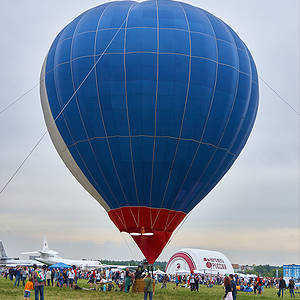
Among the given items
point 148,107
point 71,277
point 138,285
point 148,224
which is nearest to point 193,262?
point 71,277

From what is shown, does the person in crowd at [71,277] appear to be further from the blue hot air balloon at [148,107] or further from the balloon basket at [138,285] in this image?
the blue hot air balloon at [148,107]

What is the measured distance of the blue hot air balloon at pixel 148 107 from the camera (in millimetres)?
18328

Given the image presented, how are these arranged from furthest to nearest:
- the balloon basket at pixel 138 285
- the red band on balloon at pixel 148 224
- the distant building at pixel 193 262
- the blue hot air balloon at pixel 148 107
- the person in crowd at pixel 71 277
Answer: the distant building at pixel 193 262
the person in crowd at pixel 71 277
the balloon basket at pixel 138 285
the red band on balloon at pixel 148 224
the blue hot air balloon at pixel 148 107

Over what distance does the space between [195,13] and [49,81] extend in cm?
636

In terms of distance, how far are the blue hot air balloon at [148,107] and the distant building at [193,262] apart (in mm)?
35383

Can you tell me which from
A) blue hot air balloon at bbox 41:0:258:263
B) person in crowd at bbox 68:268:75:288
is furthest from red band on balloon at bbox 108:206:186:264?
person in crowd at bbox 68:268:75:288

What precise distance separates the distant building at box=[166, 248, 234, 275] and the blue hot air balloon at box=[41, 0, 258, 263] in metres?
35.4

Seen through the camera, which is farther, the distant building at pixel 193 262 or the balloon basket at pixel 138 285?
the distant building at pixel 193 262

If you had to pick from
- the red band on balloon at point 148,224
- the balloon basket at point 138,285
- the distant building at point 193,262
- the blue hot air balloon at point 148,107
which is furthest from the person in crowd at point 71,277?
the distant building at point 193,262

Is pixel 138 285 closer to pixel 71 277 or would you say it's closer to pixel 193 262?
pixel 71 277

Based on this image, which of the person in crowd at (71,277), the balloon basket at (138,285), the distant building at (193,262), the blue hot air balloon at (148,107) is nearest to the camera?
the blue hot air balloon at (148,107)

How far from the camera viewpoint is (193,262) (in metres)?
54.3

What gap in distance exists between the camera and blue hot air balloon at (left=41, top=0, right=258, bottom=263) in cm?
1833

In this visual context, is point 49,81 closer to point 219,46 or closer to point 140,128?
point 140,128
